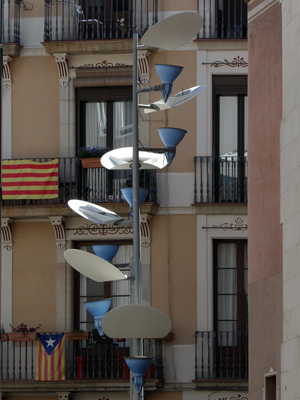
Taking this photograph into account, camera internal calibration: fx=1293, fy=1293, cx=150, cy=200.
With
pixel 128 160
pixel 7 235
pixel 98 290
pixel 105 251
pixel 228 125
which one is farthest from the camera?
pixel 228 125

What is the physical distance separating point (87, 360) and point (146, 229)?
10.4 ft

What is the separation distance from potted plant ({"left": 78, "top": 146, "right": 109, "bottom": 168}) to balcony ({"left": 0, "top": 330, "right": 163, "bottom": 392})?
3.72 metres

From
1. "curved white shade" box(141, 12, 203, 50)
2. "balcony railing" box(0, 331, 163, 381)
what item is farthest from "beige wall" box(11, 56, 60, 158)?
"curved white shade" box(141, 12, 203, 50)

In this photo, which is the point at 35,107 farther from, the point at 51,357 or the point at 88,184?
the point at 51,357

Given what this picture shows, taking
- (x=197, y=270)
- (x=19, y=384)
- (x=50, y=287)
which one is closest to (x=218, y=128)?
(x=197, y=270)

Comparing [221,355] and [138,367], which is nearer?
[138,367]

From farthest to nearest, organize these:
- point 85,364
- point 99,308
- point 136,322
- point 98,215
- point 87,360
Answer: point 85,364, point 87,360, point 98,215, point 99,308, point 136,322

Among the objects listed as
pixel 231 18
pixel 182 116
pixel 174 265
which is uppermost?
pixel 231 18

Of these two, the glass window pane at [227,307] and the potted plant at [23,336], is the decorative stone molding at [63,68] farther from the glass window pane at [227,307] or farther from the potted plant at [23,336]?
the glass window pane at [227,307]

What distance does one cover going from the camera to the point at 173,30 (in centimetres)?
1803

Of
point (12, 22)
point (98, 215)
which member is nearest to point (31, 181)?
point (12, 22)

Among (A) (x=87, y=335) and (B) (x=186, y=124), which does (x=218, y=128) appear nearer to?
(B) (x=186, y=124)

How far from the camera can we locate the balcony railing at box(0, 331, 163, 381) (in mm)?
28203

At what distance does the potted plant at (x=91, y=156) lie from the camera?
28.5m
